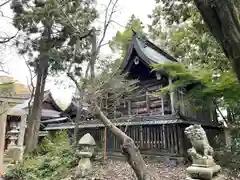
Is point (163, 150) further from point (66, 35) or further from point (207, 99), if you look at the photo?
point (66, 35)

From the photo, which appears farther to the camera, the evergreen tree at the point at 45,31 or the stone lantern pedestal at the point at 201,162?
the evergreen tree at the point at 45,31

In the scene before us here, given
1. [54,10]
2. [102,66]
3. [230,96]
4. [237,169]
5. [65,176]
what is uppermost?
[54,10]

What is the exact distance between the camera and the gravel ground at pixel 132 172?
21.4ft

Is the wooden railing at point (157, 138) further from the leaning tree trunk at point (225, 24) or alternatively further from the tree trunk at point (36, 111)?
the leaning tree trunk at point (225, 24)

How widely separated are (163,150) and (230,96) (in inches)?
136

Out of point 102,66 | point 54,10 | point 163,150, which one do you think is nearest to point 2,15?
point 54,10

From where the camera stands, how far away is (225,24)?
281cm

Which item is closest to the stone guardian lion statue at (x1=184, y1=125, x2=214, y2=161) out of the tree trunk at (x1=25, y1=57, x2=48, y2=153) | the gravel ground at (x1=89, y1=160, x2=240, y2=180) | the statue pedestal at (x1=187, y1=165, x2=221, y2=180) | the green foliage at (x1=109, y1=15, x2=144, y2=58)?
the statue pedestal at (x1=187, y1=165, x2=221, y2=180)

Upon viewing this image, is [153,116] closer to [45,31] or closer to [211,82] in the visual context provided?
[211,82]

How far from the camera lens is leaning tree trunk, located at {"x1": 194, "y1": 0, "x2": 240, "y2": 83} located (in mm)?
2781

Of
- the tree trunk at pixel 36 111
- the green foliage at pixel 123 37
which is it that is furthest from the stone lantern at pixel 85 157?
the green foliage at pixel 123 37

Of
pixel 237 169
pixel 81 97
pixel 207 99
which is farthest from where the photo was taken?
pixel 81 97

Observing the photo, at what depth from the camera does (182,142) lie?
8.38 meters

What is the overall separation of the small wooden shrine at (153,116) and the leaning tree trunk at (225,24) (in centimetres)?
574
